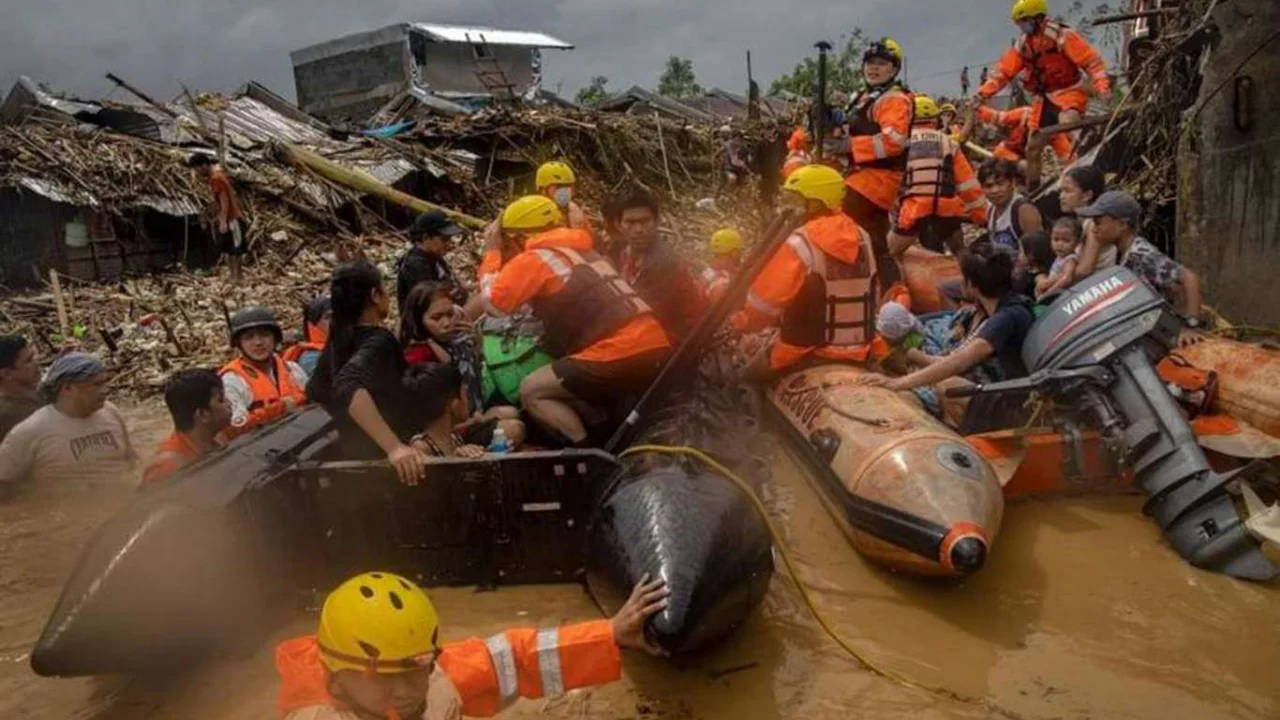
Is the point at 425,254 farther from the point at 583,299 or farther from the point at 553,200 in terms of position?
the point at 583,299

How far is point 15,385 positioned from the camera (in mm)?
5027

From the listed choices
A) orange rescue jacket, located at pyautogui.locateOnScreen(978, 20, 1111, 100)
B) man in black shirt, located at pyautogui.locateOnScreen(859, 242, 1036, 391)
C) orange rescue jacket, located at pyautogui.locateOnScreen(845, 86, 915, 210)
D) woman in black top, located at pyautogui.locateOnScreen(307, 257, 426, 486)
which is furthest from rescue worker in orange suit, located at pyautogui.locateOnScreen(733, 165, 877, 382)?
orange rescue jacket, located at pyautogui.locateOnScreen(978, 20, 1111, 100)

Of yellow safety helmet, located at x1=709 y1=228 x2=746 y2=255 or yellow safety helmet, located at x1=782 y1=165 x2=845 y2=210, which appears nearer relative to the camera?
yellow safety helmet, located at x1=782 y1=165 x2=845 y2=210

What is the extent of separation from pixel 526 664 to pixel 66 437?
3.15m

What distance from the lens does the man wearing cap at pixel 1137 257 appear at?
17.8 ft

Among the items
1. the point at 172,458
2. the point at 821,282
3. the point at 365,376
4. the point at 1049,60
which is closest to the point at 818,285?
the point at 821,282

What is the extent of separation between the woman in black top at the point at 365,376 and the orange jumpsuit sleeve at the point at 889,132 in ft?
14.0

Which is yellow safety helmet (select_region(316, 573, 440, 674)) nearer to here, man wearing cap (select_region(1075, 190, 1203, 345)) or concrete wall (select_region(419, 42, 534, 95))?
man wearing cap (select_region(1075, 190, 1203, 345))

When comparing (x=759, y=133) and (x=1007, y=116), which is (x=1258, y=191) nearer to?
(x=1007, y=116)

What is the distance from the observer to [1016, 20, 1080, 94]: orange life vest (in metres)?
8.03

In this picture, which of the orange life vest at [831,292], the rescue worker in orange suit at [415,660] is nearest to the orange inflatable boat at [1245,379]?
the orange life vest at [831,292]

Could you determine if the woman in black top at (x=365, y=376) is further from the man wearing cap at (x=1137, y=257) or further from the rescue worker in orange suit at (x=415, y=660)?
the man wearing cap at (x=1137, y=257)

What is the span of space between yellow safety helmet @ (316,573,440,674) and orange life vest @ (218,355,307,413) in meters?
3.02

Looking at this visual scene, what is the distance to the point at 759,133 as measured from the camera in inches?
630
